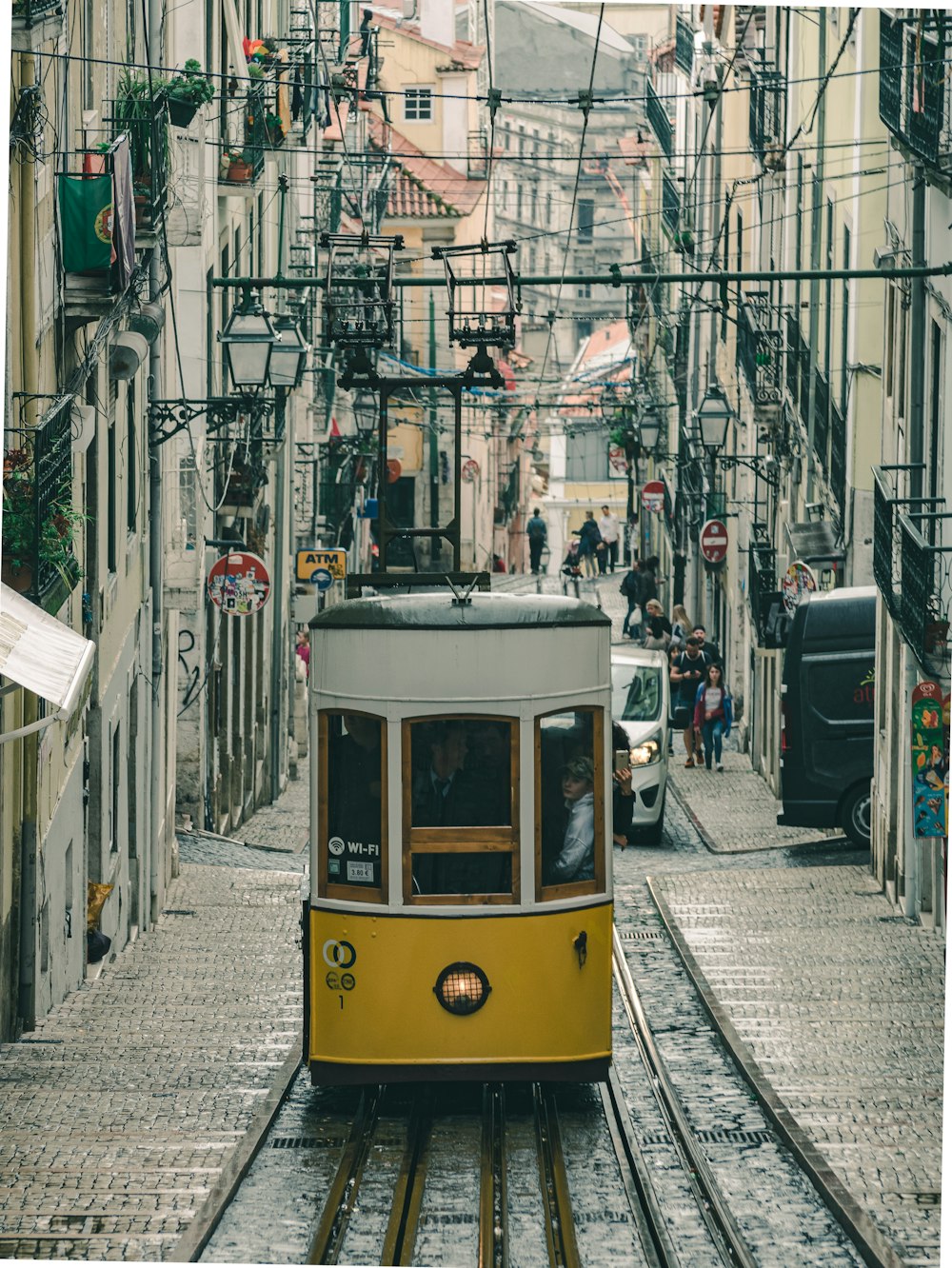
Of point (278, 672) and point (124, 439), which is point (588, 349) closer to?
point (278, 672)

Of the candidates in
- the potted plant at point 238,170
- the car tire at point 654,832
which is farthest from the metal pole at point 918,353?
the potted plant at point 238,170

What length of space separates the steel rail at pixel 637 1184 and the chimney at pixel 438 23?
1899 cm

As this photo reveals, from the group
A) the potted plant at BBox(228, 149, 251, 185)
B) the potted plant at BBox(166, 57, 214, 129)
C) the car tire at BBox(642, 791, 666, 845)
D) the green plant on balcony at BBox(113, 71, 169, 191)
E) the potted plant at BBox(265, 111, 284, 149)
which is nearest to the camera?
the green plant on balcony at BBox(113, 71, 169, 191)

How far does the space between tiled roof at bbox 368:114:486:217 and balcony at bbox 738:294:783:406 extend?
24.4 m

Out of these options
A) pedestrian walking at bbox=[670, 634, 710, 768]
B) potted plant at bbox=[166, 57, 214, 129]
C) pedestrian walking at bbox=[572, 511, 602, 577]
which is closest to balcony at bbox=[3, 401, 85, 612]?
potted plant at bbox=[166, 57, 214, 129]

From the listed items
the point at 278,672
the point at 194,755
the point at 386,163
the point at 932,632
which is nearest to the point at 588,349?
the point at 386,163

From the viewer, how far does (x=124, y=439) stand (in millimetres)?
16875

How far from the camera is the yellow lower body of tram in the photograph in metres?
9.86

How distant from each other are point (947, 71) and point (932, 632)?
3.46 metres

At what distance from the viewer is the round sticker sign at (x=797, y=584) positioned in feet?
69.4

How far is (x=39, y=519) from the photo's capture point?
34.4 ft

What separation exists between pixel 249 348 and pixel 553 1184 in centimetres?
1083

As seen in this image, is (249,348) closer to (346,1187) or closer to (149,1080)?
(149,1080)

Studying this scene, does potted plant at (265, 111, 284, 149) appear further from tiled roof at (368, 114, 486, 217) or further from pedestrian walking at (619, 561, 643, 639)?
tiled roof at (368, 114, 486, 217)
